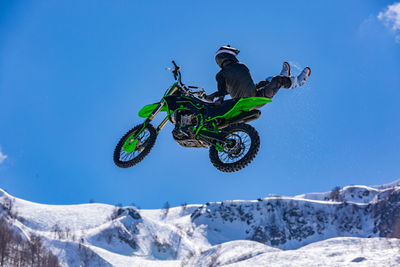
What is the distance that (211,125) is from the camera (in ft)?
35.3

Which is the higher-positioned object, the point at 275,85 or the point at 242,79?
the point at 242,79

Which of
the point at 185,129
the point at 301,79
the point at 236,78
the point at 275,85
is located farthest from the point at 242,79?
the point at 185,129

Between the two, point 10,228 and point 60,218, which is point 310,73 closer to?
point 10,228

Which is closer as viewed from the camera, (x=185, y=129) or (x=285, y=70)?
(x=285, y=70)

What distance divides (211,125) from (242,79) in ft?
4.34

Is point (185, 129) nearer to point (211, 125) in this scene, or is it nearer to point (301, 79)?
point (211, 125)

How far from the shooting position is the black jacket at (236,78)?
10.3 metres

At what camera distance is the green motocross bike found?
10125 millimetres

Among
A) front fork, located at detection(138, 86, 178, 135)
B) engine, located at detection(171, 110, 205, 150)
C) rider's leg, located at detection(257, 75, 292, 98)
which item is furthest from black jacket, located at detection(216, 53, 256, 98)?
front fork, located at detection(138, 86, 178, 135)

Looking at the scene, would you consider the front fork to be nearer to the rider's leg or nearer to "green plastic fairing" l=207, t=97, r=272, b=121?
"green plastic fairing" l=207, t=97, r=272, b=121

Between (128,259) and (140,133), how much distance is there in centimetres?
15287

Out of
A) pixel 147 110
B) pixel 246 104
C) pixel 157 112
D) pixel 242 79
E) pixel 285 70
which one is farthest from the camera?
pixel 147 110

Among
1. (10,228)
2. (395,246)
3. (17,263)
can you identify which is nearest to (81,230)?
(10,228)

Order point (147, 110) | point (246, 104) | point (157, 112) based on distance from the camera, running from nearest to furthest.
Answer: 1. point (246, 104)
2. point (157, 112)
3. point (147, 110)
